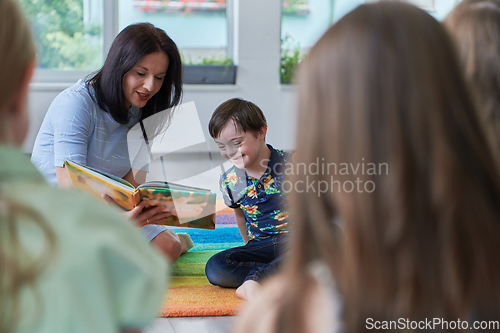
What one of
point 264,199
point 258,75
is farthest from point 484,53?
point 258,75

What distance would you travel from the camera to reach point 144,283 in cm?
46

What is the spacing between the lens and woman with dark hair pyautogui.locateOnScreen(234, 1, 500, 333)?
1.55 ft

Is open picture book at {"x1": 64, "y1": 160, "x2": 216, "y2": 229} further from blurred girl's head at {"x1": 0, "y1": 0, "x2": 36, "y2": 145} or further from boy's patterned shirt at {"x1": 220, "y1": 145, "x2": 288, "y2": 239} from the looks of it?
blurred girl's head at {"x1": 0, "y1": 0, "x2": 36, "y2": 145}

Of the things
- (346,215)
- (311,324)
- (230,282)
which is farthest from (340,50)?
(230,282)

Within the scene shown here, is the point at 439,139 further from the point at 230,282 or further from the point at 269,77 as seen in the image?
the point at 269,77

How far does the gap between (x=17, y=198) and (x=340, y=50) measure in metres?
0.36

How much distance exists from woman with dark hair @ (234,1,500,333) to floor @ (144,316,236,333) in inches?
34.0

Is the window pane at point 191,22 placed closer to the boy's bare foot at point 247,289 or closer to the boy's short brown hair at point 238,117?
the boy's short brown hair at point 238,117

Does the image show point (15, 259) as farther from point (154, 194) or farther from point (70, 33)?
point (70, 33)

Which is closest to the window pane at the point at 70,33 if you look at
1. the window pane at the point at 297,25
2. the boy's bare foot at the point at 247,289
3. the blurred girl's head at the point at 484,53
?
the window pane at the point at 297,25

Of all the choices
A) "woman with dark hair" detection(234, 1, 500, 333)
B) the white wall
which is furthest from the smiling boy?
the white wall

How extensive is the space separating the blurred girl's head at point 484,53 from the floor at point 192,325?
0.87 metres

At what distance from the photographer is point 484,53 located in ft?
2.63

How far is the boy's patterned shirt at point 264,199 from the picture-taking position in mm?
1832
